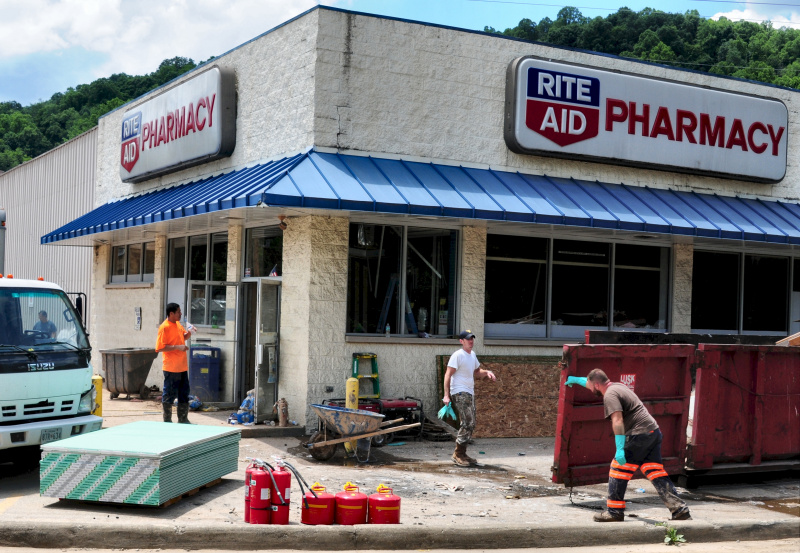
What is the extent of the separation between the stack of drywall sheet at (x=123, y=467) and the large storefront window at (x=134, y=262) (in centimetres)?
1104

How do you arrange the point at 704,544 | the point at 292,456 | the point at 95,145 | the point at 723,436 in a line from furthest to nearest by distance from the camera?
the point at 95,145, the point at 292,456, the point at 723,436, the point at 704,544

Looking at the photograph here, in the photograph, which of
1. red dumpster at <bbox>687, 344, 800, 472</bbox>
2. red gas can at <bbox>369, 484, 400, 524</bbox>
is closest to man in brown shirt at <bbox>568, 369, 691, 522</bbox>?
red dumpster at <bbox>687, 344, 800, 472</bbox>

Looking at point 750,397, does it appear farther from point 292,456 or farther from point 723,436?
point 292,456

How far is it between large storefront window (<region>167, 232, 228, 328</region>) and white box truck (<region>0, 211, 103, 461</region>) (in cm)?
484

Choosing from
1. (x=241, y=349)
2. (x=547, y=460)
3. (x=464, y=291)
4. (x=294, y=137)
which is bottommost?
(x=547, y=460)

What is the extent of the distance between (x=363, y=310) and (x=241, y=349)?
3.02m

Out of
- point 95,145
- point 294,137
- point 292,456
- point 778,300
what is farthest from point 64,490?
point 95,145

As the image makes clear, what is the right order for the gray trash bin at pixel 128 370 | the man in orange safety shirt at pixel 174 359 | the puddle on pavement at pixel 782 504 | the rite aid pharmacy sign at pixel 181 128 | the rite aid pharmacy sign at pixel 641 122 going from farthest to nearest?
1. the gray trash bin at pixel 128 370
2. the rite aid pharmacy sign at pixel 181 128
3. the rite aid pharmacy sign at pixel 641 122
4. the man in orange safety shirt at pixel 174 359
5. the puddle on pavement at pixel 782 504

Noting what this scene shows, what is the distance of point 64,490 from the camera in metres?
8.51

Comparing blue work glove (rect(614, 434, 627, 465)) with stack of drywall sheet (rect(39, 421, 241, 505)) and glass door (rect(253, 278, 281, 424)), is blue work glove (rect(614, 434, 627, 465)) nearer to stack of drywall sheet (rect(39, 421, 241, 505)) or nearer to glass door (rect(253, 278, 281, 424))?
stack of drywall sheet (rect(39, 421, 241, 505))

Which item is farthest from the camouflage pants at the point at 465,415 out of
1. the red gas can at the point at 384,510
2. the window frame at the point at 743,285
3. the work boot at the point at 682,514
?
the window frame at the point at 743,285

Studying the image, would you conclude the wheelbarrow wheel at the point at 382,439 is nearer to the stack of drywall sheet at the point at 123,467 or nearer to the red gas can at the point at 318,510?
the stack of drywall sheet at the point at 123,467

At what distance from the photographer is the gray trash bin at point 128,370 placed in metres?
17.8

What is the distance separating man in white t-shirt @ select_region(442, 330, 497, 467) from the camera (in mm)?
11712
